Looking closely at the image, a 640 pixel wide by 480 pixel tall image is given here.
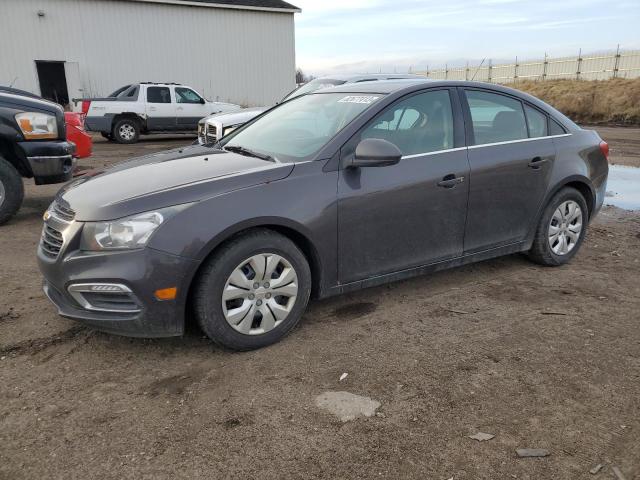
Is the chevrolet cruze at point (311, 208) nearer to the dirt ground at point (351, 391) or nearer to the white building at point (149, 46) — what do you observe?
the dirt ground at point (351, 391)

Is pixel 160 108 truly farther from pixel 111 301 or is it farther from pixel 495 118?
pixel 111 301

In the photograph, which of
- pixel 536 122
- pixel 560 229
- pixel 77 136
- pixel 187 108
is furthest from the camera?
pixel 187 108

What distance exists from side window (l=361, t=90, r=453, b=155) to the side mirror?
236mm

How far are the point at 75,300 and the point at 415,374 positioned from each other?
6.61 feet

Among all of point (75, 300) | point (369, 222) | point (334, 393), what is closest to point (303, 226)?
point (369, 222)

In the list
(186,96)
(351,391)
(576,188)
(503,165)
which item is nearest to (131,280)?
(351,391)

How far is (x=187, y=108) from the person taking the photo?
54.9 feet

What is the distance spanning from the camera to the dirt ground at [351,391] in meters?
2.33

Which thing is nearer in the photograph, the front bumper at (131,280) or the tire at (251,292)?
the front bumper at (131,280)

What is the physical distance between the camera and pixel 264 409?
270cm

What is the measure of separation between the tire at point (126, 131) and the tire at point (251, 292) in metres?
14.3


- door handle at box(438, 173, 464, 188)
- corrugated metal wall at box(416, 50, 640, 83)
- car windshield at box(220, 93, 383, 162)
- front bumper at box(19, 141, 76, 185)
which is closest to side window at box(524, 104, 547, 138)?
door handle at box(438, 173, 464, 188)

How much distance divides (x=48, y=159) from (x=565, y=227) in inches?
218

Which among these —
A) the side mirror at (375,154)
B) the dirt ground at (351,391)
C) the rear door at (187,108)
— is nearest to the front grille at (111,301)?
the dirt ground at (351,391)
